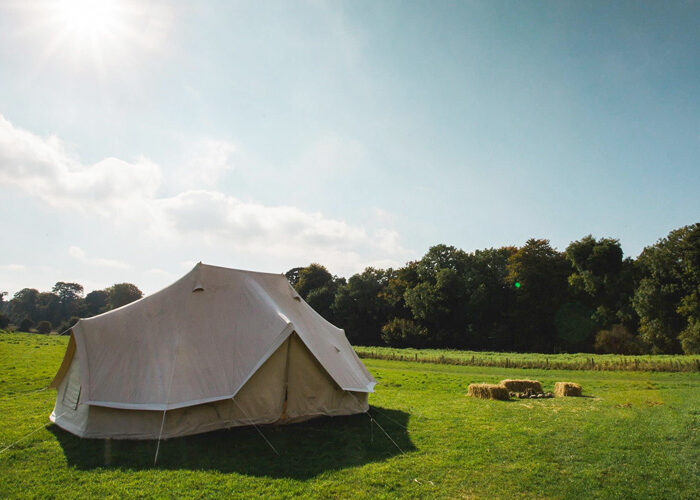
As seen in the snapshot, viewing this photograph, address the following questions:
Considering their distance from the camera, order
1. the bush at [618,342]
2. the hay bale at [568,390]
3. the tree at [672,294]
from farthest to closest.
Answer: the bush at [618,342]
the tree at [672,294]
the hay bale at [568,390]

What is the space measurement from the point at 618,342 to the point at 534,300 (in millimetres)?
11023

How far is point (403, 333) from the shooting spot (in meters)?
56.5

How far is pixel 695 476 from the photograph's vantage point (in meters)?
6.01

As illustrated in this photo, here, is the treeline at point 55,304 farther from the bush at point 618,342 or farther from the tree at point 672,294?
the tree at point 672,294

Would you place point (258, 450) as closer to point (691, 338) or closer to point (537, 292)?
point (691, 338)

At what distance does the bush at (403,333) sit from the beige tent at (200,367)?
4637 cm

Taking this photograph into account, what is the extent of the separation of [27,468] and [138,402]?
1.84 meters

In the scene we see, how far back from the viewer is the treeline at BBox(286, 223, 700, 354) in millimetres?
38250

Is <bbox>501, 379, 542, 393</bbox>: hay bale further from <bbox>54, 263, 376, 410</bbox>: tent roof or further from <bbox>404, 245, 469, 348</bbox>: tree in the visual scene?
<bbox>404, 245, 469, 348</bbox>: tree

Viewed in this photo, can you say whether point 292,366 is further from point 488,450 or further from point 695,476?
point 695,476

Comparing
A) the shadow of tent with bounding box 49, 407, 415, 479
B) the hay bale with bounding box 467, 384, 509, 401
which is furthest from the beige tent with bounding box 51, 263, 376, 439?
the hay bale with bounding box 467, 384, 509, 401

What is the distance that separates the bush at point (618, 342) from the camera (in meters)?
40.1

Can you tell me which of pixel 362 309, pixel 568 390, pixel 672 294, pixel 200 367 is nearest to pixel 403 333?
pixel 362 309

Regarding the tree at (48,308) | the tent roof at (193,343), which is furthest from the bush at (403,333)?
the tree at (48,308)
